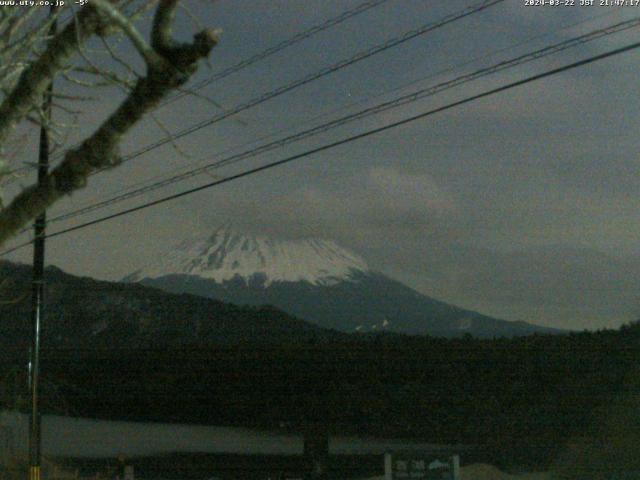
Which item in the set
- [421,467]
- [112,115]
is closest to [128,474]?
[421,467]

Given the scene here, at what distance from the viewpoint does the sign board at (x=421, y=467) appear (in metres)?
14.4

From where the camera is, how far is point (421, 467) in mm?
14469

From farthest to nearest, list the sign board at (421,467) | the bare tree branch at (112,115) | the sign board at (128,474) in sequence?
the sign board at (128,474), the sign board at (421,467), the bare tree branch at (112,115)

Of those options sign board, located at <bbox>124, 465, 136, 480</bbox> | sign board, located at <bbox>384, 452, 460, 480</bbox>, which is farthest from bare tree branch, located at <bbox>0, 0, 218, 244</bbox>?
sign board, located at <bbox>124, 465, 136, 480</bbox>

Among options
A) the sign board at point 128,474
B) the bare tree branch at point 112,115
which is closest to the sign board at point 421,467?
the sign board at point 128,474

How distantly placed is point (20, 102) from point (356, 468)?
666 inches

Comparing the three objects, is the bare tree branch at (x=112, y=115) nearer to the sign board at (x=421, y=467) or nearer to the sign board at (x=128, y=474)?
the sign board at (x=421, y=467)

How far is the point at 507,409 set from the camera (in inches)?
821

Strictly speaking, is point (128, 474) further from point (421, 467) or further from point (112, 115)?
point (112, 115)

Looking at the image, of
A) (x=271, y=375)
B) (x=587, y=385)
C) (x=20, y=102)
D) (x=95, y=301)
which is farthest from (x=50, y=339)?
(x=20, y=102)

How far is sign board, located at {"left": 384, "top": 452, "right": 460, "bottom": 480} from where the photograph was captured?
47.1ft

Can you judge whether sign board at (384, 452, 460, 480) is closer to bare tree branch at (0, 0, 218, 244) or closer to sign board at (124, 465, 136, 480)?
sign board at (124, 465, 136, 480)

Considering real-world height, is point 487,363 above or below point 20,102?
below

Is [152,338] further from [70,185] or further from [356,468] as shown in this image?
[70,185]
